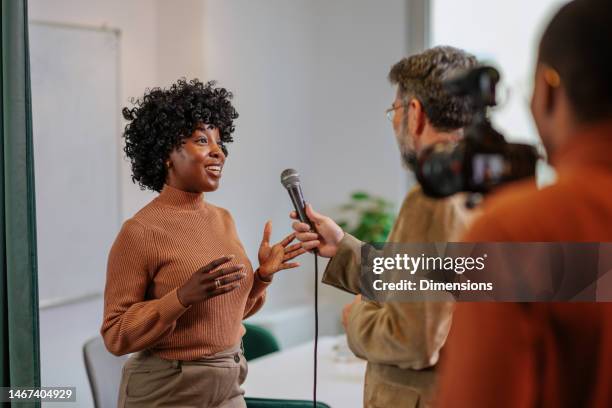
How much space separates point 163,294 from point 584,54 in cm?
108

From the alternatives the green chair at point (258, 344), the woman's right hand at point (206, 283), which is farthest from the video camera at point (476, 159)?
the green chair at point (258, 344)

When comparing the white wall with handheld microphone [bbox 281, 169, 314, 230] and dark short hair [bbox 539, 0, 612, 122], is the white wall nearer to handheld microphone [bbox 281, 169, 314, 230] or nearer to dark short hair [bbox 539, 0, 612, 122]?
handheld microphone [bbox 281, 169, 314, 230]

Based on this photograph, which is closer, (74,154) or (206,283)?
(206,283)

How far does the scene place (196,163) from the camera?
5.29 feet

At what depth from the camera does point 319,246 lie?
1598 millimetres

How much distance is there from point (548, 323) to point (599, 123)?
0.19 m

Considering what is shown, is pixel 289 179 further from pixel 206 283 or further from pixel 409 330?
pixel 409 330

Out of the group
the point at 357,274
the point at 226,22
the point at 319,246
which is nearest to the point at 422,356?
the point at 357,274

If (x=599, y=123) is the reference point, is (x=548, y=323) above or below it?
below

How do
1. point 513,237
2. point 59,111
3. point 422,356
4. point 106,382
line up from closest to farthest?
point 513,237, point 422,356, point 106,382, point 59,111

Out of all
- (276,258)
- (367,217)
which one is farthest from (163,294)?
(367,217)

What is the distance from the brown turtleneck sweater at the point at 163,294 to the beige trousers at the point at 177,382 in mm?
23

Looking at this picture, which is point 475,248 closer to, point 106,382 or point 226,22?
point 106,382

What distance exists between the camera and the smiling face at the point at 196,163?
161 cm
